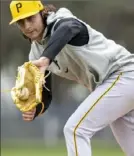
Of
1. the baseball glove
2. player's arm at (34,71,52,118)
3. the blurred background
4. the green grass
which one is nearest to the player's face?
the baseball glove

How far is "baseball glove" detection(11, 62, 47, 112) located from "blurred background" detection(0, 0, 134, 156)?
6490 millimetres

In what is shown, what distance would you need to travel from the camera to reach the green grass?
10.7 m

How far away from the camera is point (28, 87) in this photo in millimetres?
5105

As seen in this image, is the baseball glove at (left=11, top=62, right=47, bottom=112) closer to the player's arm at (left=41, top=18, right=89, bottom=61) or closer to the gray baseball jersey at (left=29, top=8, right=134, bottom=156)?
the player's arm at (left=41, top=18, right=89, bottom=61)

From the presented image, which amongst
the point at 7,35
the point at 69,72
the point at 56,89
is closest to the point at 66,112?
the point at 56,89

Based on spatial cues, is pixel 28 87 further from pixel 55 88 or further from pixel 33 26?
pixel 55 88

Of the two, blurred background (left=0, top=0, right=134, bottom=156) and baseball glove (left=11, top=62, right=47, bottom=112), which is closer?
baseball glove (left=11, top=62, right=47, bottom=112)

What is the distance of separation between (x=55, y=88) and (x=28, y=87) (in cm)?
777

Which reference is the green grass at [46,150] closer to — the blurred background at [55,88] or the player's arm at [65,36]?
the blurred background at [55,88]

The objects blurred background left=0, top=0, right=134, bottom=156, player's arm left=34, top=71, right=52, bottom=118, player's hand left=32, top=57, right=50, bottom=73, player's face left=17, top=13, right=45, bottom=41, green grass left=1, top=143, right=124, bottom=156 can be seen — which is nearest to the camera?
player's hand left=32, top=57, right=50, bottom=73

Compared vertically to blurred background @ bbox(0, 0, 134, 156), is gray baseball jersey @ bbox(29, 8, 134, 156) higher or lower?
higher

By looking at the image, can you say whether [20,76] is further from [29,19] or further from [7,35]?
[7,35]

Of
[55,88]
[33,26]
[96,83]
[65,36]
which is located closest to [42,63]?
[65,36]

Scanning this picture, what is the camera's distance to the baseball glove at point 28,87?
16.3 feet
